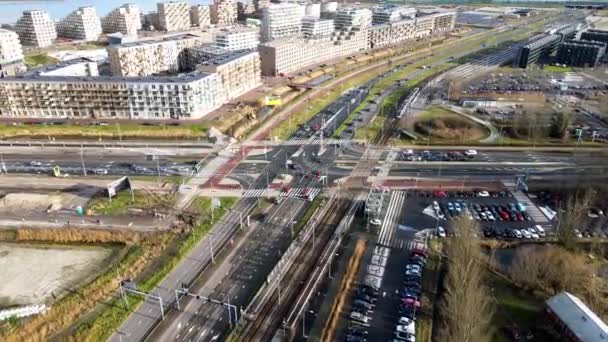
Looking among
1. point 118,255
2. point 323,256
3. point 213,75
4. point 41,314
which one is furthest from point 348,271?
point 213,75

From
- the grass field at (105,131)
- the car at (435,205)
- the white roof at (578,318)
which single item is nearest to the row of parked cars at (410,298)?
the car at (435,205)

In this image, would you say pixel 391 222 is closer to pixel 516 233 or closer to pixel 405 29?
pixel 516 233

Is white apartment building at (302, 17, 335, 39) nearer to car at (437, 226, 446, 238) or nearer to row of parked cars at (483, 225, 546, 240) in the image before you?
car at (437, 226, 446, 238)

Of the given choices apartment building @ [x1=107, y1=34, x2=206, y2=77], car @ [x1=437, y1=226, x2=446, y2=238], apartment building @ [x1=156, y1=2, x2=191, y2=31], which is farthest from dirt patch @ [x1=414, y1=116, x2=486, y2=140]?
apartment building @ [x1=156, y1=2, x2=191, y2=31]

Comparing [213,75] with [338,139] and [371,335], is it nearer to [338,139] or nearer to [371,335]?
[338,139]

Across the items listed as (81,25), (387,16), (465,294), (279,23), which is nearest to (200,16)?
(279,23)

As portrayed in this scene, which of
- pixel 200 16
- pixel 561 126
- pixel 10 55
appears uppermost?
pixel 200 16
